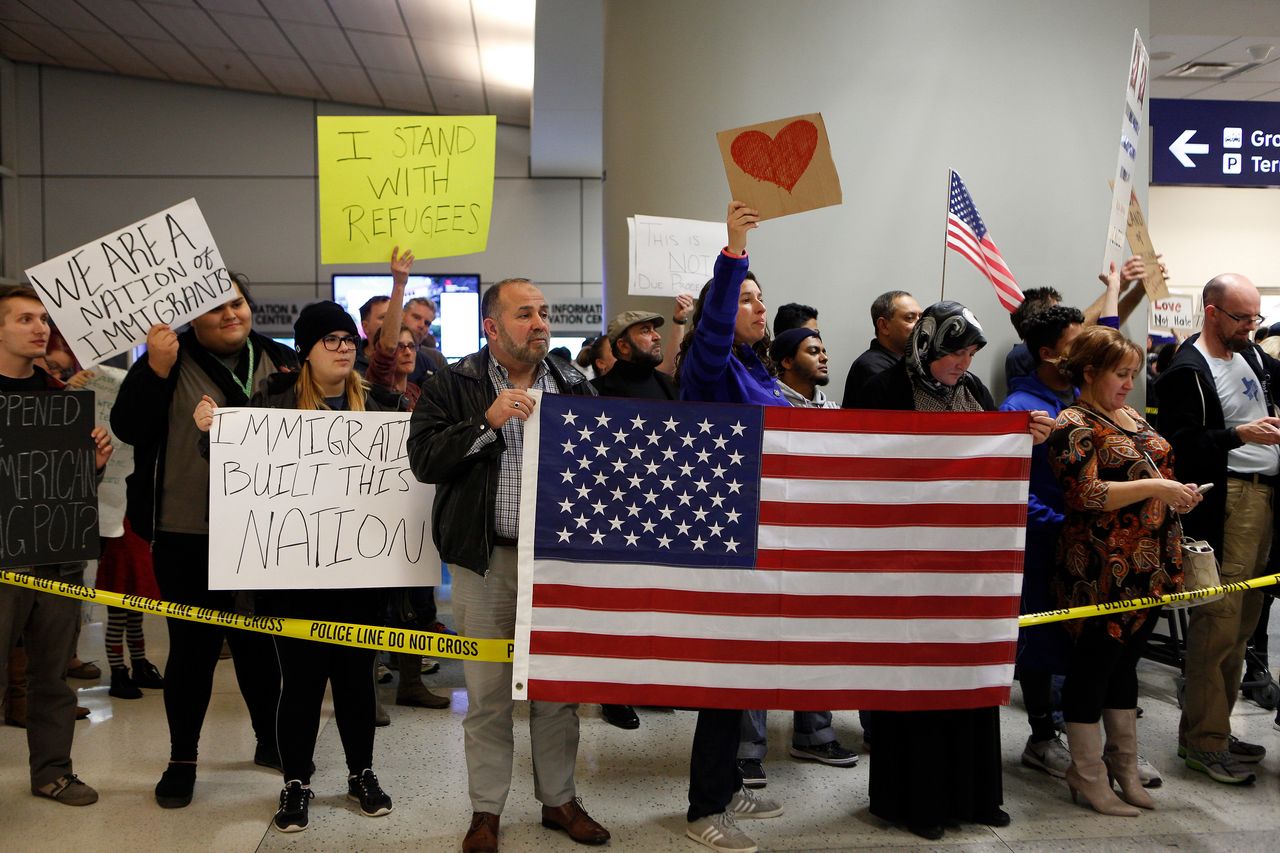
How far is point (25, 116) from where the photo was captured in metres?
12.6

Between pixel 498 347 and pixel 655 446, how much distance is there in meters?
0.60

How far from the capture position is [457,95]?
39.7 ft

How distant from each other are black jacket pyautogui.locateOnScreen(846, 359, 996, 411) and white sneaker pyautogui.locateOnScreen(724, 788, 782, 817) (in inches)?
55.1

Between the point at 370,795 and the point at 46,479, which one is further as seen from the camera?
the point at 370,795

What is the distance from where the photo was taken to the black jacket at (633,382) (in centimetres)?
450

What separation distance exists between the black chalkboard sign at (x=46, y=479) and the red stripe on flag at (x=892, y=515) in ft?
7.45

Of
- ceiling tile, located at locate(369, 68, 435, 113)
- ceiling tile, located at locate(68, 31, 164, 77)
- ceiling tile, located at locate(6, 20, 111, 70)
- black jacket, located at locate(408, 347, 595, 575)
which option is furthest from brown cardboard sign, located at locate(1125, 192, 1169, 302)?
ceiling tile, located at locate(6, 20, 111, 70)

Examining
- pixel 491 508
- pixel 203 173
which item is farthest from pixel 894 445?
pixel 203 173

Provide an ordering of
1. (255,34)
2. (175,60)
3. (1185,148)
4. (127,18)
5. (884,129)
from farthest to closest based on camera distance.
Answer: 1. (175,60)
2. (255,34)
3. (127,18)
4. (1185,148)
5. (884,129)

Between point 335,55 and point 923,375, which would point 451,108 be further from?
point 923,375

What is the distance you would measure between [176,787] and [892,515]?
2631 mm

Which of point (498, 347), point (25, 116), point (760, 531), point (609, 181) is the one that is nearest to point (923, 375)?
point (760, 531)

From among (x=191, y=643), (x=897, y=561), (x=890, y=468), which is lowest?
(x=191, y=643)

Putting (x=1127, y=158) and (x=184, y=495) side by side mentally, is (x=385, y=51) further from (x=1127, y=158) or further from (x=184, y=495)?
(x=184, y=495)
